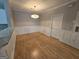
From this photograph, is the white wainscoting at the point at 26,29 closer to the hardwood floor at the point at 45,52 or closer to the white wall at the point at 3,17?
the hardwood floor at the point at 45,52

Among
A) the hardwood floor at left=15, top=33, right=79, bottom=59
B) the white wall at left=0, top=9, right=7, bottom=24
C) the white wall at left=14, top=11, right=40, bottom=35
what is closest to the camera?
the white wall at left=0, top=9, right=7, bottom=24

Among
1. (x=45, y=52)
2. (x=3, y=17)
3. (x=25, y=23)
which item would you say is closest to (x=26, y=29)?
(x=25, y=23)

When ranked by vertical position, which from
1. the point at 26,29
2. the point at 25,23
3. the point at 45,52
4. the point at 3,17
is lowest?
the point at 45,52

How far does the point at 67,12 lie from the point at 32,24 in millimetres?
4005

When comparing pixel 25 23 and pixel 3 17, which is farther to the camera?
pixel 25 23

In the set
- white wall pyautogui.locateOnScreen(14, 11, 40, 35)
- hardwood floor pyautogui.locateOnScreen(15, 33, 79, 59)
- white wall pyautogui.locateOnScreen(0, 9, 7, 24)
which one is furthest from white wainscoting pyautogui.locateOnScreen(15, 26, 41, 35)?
→ white wall pyautogui.locateOnScreen(0, 9, 7, 24)

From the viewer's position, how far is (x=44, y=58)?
2018mm

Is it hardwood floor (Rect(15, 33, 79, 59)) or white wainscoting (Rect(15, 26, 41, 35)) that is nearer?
hardwood floor (Rect(15, 33, 79, 59))

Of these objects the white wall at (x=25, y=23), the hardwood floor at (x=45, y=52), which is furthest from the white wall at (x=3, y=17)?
the white wall at (x=25, y=23)

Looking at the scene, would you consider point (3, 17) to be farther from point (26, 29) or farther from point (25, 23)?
point (26, 29)

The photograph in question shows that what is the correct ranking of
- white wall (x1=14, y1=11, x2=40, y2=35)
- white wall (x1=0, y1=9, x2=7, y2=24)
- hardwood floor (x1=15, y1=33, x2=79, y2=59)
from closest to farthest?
white wall (x1=0, y1=9, x2=7, y2=24) < hardwood floor (x1=15, y1=33, x2=79, y2=59) < white wall (x1=14, y1=11, x2=40, y2=35)

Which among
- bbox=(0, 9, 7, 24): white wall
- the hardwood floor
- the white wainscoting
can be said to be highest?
bbox=(0, 9, 7, 24): white wall

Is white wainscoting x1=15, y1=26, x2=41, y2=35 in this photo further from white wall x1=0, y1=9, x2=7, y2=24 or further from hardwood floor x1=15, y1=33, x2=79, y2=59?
white wall x1=0, y1=9, x2=7, y2=24

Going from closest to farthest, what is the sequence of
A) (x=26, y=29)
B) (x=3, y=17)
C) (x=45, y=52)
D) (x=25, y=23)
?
(x=3, y=17) → (x=45, y=52) → (x=25, y=23) → (x=26, y=29)
